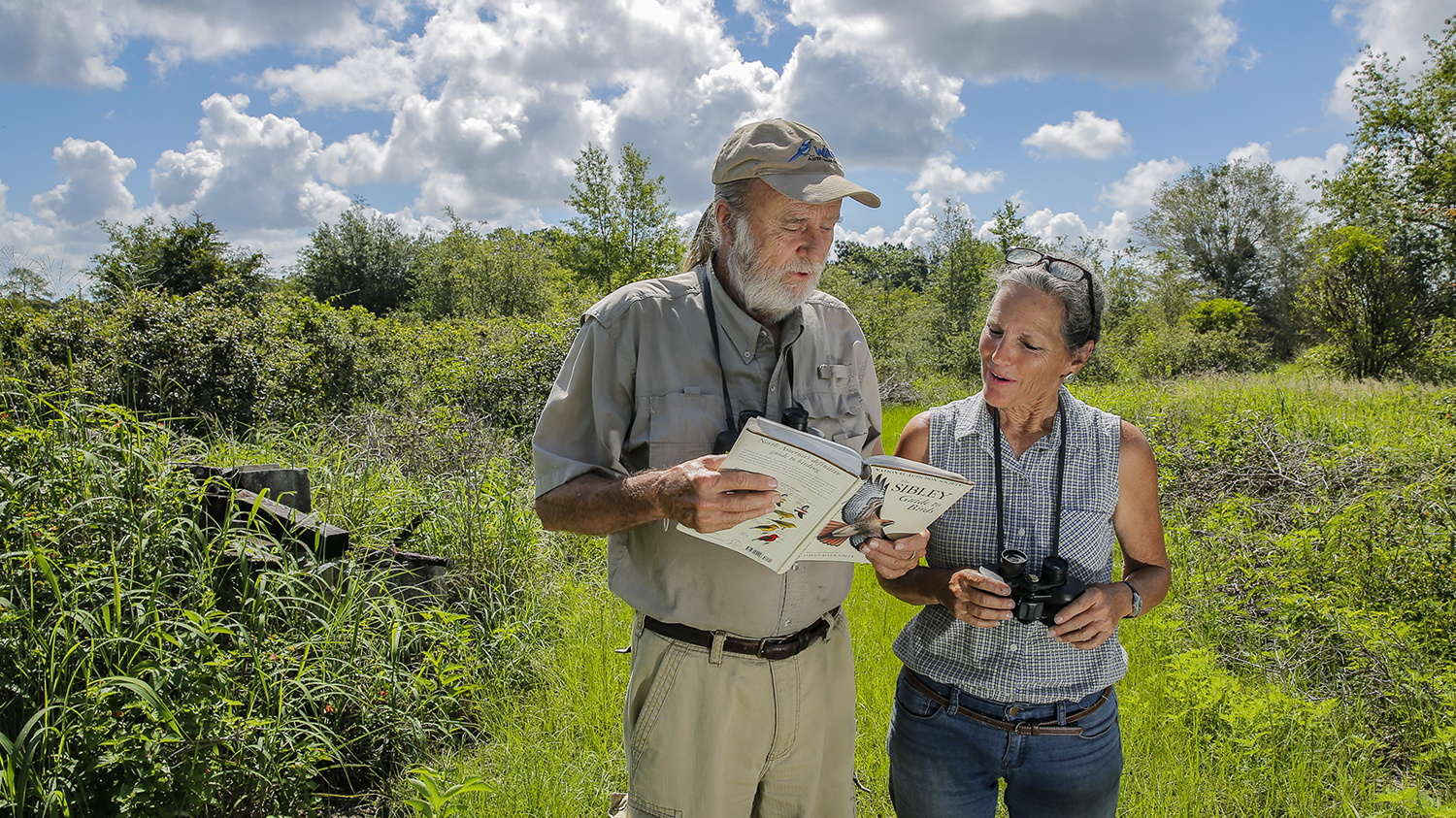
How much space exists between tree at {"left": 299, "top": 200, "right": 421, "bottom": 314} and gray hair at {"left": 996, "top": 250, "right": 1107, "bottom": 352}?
36142 millimetres

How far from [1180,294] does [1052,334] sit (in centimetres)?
3919

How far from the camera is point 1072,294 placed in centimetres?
189

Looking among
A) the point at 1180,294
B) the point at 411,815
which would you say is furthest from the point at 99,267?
the point at 1180,294

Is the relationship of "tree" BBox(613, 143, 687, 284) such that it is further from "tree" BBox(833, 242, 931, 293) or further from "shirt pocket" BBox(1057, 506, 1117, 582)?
"shirt pocket" BBox(1057, 506, 1117, 582)

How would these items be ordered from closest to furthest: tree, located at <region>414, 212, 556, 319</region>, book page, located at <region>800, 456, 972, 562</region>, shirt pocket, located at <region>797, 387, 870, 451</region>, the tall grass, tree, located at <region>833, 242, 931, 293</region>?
1. book page, located at <region>800, 456, 972, 562</region>
2. shirt pocket, located at <region>797, 387, 870, 451</region>
3. the tall grass
4. tree, located at <region>414, 212, 556, 319</region>
5. tree, located at <region>833, 242, 931, 293</region>

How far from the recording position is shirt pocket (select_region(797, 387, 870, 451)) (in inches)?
82.3

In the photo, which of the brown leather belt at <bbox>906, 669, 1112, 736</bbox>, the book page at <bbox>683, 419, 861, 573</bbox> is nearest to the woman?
the brown leather belt at <bbox>906, 669, 1112, 736</bbox>

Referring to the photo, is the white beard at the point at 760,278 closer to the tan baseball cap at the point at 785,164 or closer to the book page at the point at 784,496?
the tan baseball cap at the point at 785,164

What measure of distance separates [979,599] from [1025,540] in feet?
0.98

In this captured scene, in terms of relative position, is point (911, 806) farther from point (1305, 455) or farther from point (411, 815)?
point (1305, 455)

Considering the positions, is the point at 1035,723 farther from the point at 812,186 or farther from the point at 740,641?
the point at 812,186

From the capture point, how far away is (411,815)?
287cm

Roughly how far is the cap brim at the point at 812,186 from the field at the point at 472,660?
1690 millimetres

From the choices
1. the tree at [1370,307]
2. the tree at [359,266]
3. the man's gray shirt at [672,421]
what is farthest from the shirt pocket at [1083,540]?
the tree at [359,266]
